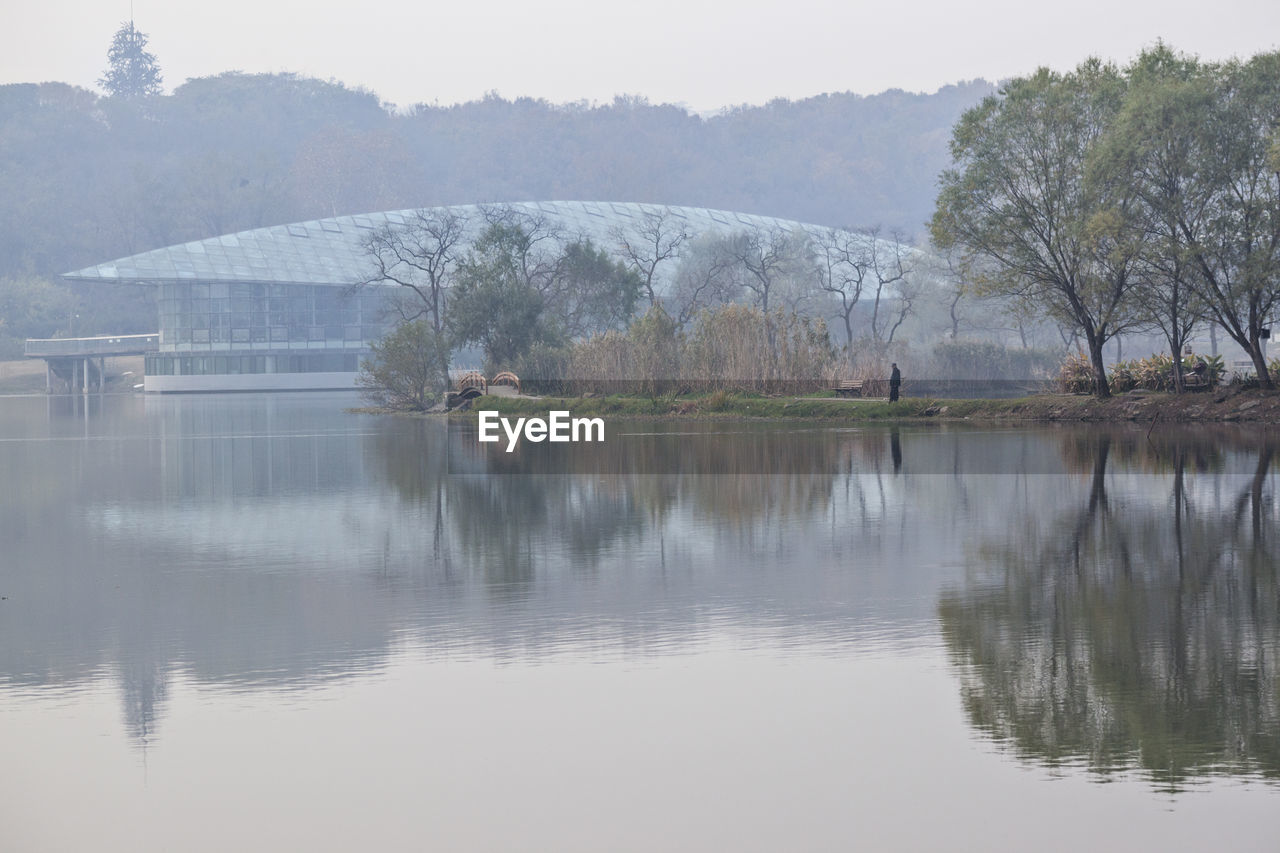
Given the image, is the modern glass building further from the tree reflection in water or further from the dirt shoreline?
the tree reflection in water

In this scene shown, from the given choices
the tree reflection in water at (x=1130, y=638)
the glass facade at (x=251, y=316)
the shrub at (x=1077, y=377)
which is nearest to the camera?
the tree reflection in water at (x=1130, y=638)

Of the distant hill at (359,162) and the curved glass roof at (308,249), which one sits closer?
the curved glass roof at (308,249)

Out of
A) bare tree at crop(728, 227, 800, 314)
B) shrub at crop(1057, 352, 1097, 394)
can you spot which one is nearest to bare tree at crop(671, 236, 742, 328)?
bare tree at crop(728, 227, 800, 314)

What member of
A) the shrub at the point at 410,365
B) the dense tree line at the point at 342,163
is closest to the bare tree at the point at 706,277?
the shrub at the point at 410,365

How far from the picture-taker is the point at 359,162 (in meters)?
170

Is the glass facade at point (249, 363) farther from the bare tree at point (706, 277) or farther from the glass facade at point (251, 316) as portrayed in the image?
the bare tree at point (706, 277)

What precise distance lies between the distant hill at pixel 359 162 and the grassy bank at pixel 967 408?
12162 cm

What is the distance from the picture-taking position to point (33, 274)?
503 ft

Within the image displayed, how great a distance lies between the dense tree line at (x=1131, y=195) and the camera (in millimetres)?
32344

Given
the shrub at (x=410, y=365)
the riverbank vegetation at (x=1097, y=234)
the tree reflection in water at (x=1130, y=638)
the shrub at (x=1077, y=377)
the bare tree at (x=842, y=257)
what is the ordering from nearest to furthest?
the tree reflection in water at (x=1130, y=638) → the riverbank vegetation at (x=1097, y=234) → the shrub at (x=1077, y=377) → the shrub at (x=410, y=365) → the bare tree at (x=842, y=257)

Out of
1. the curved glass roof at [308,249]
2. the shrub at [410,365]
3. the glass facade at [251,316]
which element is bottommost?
the shrub at [410,365]

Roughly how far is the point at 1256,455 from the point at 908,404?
14207 millimetres

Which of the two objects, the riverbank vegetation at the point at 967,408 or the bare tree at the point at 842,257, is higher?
the bare tree at the point at 842,257

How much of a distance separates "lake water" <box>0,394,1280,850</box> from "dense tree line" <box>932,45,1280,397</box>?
57.3 ft
